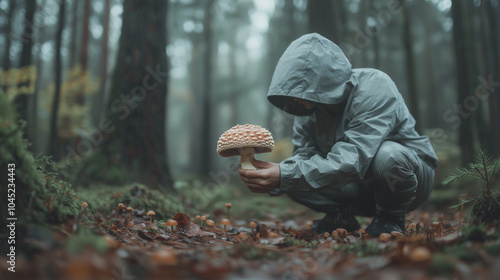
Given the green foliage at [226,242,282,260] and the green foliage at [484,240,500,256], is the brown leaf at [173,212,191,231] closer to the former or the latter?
the green foliage at [226,242,282,260]

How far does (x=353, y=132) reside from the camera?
2.73 meters

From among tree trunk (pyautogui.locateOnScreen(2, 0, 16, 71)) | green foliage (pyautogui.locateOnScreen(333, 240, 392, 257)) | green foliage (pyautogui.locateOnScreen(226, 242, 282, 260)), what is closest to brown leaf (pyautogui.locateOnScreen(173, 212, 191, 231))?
green foliage (pyautogui.locateOnScreen(226, 242, 282, 260))

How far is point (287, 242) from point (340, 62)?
5.58ft

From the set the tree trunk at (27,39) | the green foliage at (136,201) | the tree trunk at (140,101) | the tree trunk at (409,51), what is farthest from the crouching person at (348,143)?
the tree trunk at (27,39)

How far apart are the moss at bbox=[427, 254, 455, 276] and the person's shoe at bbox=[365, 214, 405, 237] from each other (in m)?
1.53

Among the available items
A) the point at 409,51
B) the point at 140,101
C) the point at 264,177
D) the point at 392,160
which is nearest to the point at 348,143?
the point at 392,160

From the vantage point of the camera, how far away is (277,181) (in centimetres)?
270

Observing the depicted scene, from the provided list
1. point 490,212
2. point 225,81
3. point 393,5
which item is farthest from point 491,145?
point 225,81

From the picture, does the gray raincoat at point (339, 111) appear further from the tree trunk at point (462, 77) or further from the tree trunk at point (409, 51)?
the tree trunk at point (409, 51)

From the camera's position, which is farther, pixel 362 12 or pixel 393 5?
pixel 362 12

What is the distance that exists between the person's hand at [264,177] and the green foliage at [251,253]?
2.62ft

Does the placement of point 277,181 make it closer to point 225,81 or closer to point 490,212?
point 490,212

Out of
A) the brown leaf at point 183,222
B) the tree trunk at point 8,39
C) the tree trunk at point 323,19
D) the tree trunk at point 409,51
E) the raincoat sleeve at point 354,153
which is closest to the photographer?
the raincoat sleeve at point 354,153

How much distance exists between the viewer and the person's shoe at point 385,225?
9.39ft
